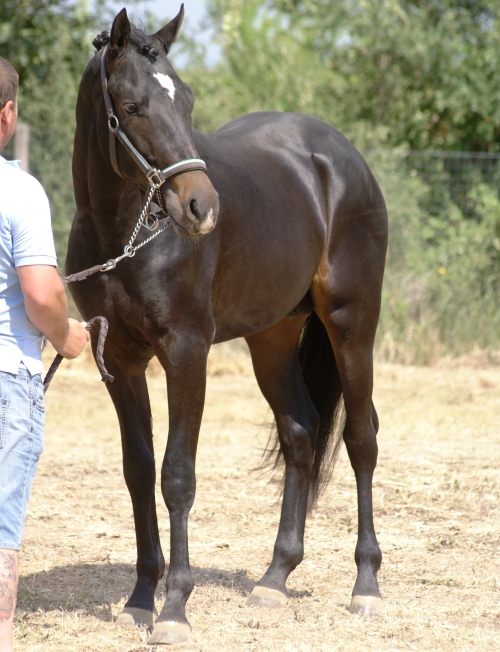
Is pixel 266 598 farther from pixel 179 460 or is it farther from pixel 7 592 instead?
pixel 7 592

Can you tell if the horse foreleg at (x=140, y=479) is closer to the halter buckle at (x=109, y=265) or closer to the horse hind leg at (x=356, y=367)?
the halter buckle at (x=109, y=265)

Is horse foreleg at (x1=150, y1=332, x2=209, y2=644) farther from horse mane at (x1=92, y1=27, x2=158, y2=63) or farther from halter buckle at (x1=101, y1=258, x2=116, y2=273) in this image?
horse mane at (x1=92, y1=27, x2=158, y2=63)

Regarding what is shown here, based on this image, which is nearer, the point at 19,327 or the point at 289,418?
the point at 19,327

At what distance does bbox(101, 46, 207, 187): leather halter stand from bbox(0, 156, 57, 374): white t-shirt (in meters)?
0.53

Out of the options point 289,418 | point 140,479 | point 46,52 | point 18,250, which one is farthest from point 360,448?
point 46,52

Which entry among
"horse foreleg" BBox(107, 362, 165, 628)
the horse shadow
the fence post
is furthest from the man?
the fence post

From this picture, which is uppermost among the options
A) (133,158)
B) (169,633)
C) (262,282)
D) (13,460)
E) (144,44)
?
(144,44)

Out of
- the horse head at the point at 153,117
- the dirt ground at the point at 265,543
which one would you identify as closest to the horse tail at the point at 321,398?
the dirt ground at the point at 265,543

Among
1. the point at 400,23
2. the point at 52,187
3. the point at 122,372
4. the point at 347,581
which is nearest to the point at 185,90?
the point at 122,372

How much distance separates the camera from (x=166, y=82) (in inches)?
112

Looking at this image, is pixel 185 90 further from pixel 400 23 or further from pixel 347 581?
pixel 400 23

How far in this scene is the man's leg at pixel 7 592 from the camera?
92.3 inches

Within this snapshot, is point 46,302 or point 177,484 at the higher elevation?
point 46,302

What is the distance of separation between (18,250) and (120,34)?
100cm
